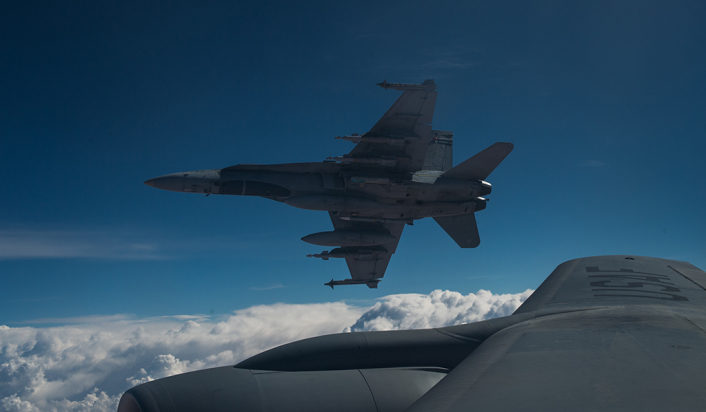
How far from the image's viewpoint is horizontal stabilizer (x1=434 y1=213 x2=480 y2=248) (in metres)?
30.0

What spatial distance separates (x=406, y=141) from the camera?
78.7ft

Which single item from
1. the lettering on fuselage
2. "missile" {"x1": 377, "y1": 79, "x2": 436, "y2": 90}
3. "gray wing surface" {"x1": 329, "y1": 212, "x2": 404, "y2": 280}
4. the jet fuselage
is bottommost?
the lettering on fuselage

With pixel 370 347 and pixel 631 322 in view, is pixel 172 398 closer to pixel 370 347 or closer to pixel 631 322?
pixel 370 347

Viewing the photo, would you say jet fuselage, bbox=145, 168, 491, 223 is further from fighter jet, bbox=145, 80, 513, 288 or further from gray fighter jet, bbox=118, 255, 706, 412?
gray fighter jet, bbox=118, 255, 706, 412

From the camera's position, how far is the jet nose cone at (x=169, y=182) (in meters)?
23.4

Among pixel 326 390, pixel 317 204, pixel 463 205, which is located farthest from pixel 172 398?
pixel 463 205

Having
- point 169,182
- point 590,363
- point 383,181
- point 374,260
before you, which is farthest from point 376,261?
point 590,363

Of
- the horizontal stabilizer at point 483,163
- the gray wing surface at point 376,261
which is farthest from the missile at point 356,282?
the horizontal stabilizer at point 483,163

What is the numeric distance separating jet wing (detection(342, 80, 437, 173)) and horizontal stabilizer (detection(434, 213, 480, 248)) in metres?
6.53

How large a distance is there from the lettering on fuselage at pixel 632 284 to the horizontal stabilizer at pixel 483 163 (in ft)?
45.0

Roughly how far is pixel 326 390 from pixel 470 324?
3.48 meters

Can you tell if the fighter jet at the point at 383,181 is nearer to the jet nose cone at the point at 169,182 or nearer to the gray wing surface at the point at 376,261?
the jet nose cone at the point at 169,182

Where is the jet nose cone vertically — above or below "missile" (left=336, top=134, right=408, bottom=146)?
below

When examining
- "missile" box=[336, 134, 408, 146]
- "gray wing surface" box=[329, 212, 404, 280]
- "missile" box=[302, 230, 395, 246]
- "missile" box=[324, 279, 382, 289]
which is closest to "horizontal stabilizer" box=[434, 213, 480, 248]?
"gray wing surface" box=[329, 212, 404, 280]
